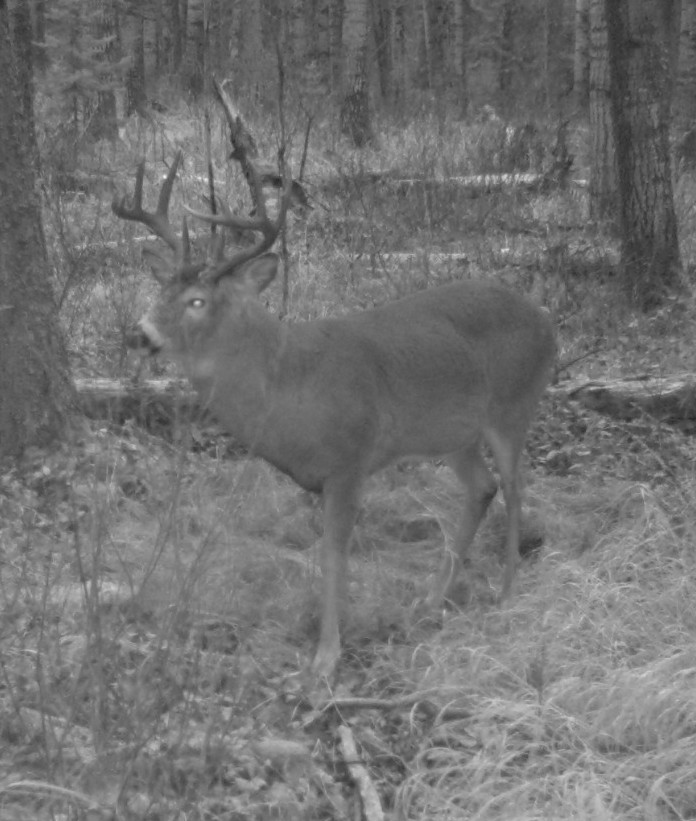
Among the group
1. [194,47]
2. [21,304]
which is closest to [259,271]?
[21,304]

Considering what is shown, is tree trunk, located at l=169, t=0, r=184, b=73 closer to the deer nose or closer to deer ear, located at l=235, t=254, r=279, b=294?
deer ear, located at l=235, t=254, r=279, b=294

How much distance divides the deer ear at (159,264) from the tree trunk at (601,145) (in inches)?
249

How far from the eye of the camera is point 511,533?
6.15 m

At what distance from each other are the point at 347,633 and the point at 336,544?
0.34 metres

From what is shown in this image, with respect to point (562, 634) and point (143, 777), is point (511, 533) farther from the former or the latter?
point (143, 777)

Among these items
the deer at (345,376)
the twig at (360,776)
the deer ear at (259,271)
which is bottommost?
the twig at (360,776)

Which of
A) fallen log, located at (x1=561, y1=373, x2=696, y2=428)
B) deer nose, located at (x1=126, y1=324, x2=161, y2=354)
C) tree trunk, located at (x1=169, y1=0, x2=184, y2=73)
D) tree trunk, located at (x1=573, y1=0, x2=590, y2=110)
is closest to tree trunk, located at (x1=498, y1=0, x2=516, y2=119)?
tree trunk, located at (x1=169, y1=0, x2=184, y2=73)

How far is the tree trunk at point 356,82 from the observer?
14508 millimetres

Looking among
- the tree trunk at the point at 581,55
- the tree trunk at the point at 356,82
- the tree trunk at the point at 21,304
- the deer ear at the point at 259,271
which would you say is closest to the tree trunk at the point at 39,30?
the tree trunk at the point at 356,82

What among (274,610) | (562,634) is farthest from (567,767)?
(274,610)

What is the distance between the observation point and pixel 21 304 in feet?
21.3

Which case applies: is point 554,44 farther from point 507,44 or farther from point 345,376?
point 345,376

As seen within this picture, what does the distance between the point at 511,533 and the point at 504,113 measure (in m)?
12.0

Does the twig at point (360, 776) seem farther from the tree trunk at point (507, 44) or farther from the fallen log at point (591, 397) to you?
the tree trunk at point (507, 44)
